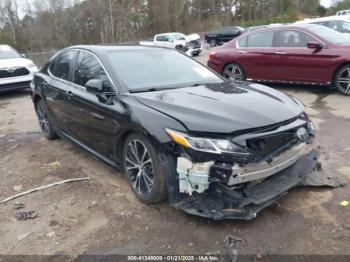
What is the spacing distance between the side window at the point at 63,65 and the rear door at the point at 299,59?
17.0 ft

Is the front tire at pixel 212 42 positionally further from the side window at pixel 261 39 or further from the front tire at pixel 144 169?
the front tire at pixel 144 169

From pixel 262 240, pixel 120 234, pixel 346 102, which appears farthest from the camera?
pixel 346 102

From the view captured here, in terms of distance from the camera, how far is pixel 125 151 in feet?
13.1

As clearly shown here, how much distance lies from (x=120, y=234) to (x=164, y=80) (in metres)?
1.86

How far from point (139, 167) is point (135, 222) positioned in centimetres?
57

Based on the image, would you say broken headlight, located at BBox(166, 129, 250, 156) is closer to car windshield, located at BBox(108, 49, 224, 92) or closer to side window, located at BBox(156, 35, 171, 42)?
car windshield, located at BBox(108, 49, 224, 92)

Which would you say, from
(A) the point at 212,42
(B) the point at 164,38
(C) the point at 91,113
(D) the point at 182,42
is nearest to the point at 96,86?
(C) the point at 91,113

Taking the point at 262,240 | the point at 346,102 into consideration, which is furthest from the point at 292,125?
the point at 346,102

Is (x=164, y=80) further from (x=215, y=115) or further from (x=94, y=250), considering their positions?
(x=94, y=250)

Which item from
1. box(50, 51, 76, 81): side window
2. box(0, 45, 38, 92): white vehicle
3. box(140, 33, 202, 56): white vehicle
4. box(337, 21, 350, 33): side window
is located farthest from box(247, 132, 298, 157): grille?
box(140, 33, 202, 56): white vehicle

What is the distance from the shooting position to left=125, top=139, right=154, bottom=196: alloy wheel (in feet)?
12.2

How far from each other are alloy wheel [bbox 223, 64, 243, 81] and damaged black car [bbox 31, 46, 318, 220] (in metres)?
4.77

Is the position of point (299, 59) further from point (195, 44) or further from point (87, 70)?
point (195, 44)

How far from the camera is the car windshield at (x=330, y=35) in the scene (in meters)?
8.08
